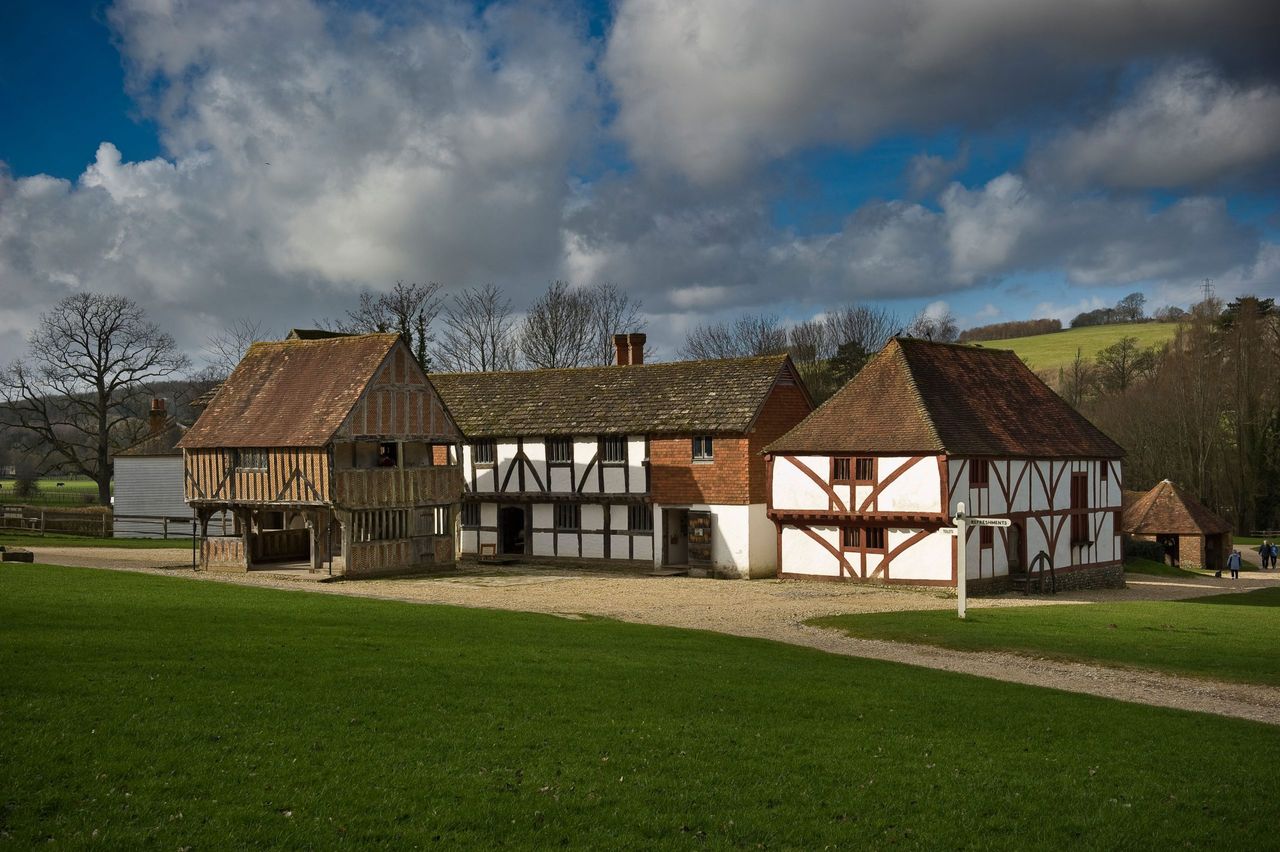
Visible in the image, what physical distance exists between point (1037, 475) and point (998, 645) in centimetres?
1623

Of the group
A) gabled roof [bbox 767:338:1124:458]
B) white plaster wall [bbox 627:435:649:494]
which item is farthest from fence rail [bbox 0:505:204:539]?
gabled roof [bbox 767:338:1124:458]

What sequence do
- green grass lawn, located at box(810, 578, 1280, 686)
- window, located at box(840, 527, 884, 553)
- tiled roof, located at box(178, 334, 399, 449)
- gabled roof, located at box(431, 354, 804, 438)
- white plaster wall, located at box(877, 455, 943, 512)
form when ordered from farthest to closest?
gabled roof, located at box(431, 354, 804, 438), window, located at box(840, 527, 884, 553), white plaster wall, located at box(877, 455, 943, 512), tiled roof, located at box(178, 334, 399, 449), green grass lawn, located at box(810, 578, 1280, 686)

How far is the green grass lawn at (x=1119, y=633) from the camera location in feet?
60.4

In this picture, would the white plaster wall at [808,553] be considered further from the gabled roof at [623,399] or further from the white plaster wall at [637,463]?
the white plaster wall at [637,463]

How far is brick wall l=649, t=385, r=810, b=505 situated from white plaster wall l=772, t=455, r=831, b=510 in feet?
Result: 3.55

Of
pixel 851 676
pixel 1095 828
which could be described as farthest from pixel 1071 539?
pixel 1095 828

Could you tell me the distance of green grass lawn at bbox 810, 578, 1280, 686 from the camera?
60.4ft

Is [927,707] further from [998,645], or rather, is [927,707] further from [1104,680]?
[998,645]

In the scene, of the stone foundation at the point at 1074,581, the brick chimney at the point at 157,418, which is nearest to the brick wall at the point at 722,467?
the stone foundation at the point at 1074,581

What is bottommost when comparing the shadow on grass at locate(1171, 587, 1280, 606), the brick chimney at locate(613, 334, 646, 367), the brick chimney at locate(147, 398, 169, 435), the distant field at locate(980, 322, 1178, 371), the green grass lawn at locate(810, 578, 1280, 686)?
the shadow on grass at locate(1171, 587, 1280, 606)

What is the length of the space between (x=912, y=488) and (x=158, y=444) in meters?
31.2

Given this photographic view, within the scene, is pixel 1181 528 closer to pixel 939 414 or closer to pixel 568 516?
pixel 939 414

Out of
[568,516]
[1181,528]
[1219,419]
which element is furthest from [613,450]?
[1219,419]

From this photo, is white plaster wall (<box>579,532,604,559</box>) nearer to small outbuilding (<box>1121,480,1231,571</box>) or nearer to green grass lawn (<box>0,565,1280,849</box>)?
green grass lawn (<box>0,565,1280,849</box>)
